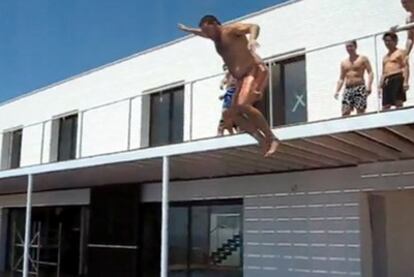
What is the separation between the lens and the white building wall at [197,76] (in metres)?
9.09

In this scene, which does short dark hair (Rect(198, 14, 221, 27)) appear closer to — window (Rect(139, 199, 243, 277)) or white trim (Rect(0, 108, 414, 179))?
white trim (Rect(0, 108, 414, 179))

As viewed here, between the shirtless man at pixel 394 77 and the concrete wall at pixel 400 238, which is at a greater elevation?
the shirtless man at pixel 394 77

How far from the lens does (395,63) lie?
6.86 m

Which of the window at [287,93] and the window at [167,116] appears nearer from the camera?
the window at [287,93]

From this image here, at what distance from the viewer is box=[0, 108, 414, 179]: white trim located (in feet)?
19.7

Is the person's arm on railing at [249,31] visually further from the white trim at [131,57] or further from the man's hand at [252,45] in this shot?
the white trim at [131,57]

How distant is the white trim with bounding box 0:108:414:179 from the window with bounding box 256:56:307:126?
205 cm

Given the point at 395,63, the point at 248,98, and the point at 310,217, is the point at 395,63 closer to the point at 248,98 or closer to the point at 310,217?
the point at 248,98

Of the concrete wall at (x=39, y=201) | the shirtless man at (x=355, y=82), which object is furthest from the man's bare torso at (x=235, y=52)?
the concrete wall at (x=39, y=201)

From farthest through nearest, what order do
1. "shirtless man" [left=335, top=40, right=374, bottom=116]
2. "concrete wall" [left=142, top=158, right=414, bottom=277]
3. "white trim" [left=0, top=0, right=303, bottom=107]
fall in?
"white trim" [left=0, top=0, right=303, bottom=107]
"concrete wall" [left=142, top=158, right=414, bottom=277]
"shirtless man" [left=335, top=40, right=374, bottom=116]

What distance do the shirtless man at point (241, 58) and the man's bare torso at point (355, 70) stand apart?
8.15ft

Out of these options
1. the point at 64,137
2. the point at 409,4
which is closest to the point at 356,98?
the point at 409,4

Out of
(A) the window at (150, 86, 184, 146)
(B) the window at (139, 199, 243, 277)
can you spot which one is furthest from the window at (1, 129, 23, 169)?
(B) the window at (139, 199, 243, 277)

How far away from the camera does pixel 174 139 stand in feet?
38.9
